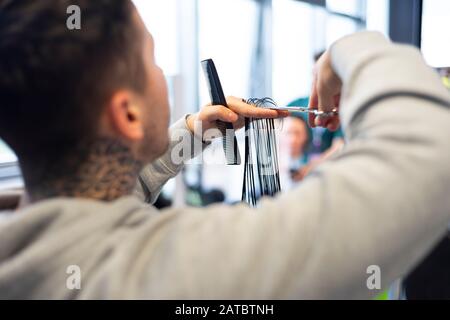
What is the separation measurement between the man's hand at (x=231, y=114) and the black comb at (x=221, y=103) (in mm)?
11

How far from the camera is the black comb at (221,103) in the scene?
2.20ft

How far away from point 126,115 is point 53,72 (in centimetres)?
8

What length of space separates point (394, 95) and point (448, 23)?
2.69ft

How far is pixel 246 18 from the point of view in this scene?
274 cm

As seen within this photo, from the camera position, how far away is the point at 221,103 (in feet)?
2.23

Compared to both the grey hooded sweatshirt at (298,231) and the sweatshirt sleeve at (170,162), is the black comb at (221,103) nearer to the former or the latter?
the sweatshirt sleeve at (170,162)

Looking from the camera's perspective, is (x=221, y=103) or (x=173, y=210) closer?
(x=173, y=210)

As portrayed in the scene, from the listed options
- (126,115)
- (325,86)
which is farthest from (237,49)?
(126,115)

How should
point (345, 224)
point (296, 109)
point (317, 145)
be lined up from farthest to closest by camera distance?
point (317, 145)
point (296, 109)
point (345, 224)

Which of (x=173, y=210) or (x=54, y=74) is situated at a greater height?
(x=54, y=74)

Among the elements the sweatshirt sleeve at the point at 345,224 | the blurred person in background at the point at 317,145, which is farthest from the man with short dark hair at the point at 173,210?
the blurred person in background at the point at 317,145

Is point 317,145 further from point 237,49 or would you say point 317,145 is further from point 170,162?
point 170,162

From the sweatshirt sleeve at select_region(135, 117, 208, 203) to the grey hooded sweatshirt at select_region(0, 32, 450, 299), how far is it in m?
0.31

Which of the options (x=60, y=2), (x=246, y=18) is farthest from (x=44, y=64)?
(x=246, y=18)
